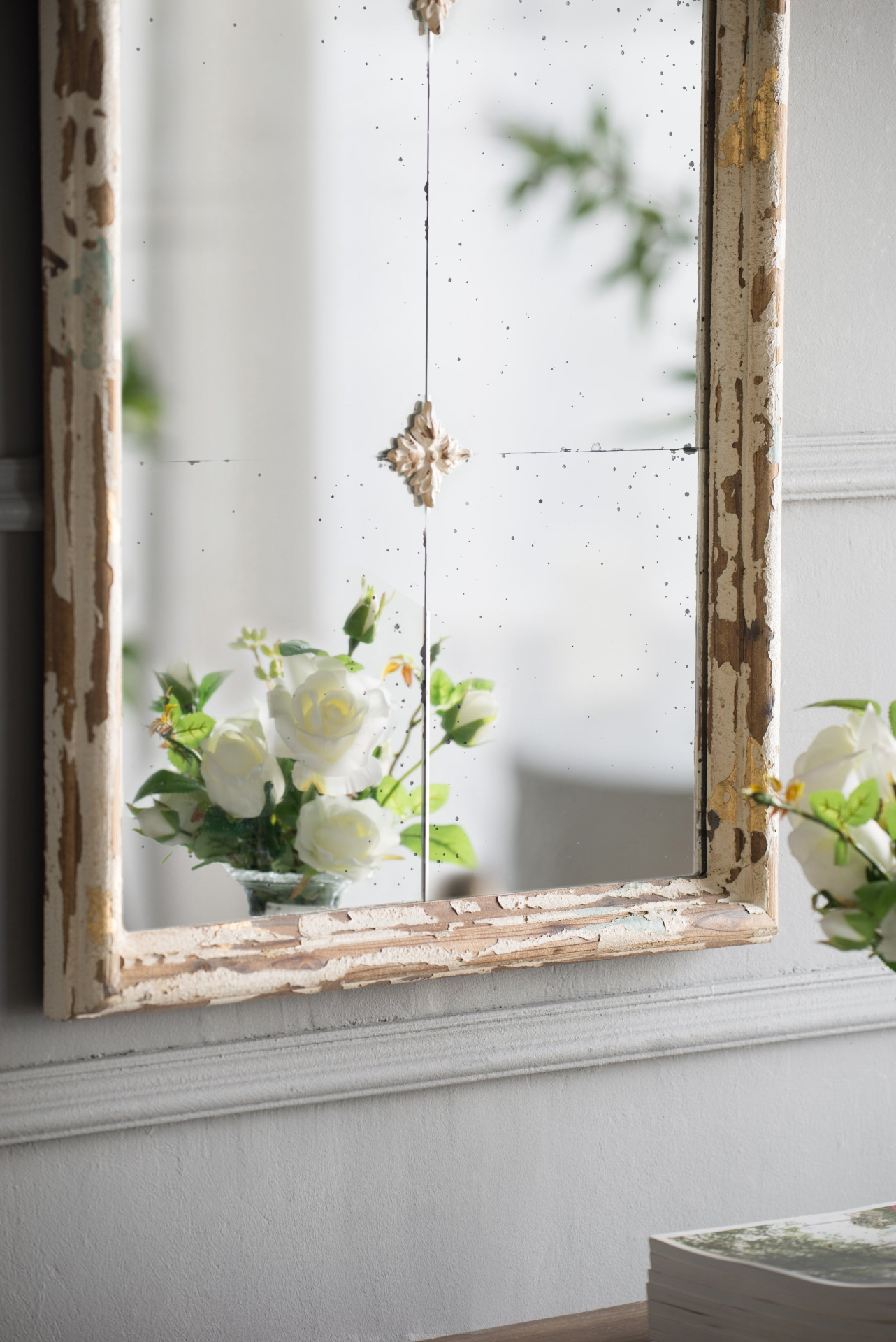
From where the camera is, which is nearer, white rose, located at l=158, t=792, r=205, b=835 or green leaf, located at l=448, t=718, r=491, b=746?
white rose, located at l=158, t=792, r=205, b=835

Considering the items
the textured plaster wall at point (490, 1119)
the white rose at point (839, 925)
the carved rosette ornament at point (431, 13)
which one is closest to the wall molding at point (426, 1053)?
the textured plaster wall at point (490, 1119)

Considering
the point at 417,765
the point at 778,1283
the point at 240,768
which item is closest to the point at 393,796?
the point at 417,765

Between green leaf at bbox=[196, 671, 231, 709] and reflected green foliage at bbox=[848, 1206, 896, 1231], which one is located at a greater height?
green leaf at bbox=[196, 671, 231, 709]

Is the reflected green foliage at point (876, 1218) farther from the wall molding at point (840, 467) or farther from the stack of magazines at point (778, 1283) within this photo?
the wall molding at point (840, 467)

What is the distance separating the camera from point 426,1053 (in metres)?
1.06

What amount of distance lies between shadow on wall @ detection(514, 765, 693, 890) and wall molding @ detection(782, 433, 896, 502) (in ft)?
1.11

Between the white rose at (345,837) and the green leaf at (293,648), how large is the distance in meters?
0.12

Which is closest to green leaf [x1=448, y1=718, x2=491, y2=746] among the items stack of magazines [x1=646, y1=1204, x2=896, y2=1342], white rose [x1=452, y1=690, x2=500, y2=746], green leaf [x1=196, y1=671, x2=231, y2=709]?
white rose [x1=452, y1=690, x2=500, y2=746]

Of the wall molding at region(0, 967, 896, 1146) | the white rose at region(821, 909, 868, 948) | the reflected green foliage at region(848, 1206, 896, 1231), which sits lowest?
the reflected green foliage at region(848, 1206, 896, 1231)

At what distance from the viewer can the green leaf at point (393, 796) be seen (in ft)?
3.27

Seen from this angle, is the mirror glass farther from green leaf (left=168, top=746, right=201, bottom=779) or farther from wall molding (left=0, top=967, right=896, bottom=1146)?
wall molding (left=0, top=967, right=896, bottom=1146)

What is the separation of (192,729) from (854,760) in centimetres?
49

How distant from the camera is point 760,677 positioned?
3.63ft

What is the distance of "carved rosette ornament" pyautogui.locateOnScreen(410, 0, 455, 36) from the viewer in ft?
3.20
